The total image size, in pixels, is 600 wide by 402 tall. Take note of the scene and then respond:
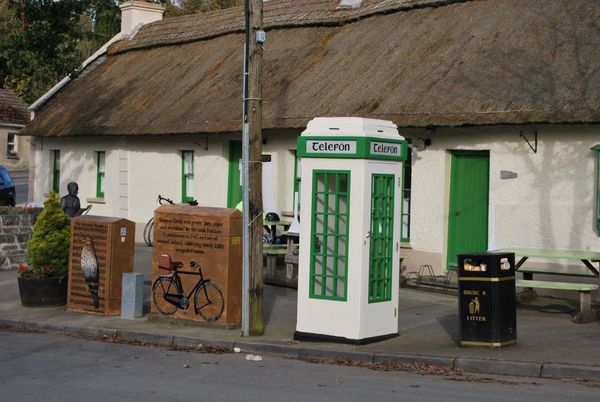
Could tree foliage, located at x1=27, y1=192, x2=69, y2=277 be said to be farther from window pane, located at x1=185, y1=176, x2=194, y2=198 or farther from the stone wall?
window pane, located at x1=185, y1=176, x2=194, y2=198

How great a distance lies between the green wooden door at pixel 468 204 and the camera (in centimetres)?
1797

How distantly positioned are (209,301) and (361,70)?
27.0 ft

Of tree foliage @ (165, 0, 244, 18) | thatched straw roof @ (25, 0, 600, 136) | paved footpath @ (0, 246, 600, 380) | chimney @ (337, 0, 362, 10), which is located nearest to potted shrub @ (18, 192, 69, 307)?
paved footpath @ (0, 246, 600, 380)

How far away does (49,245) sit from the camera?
16.2 metres

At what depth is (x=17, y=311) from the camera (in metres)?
16.1

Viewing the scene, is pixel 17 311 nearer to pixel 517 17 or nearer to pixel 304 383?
pixel 304 383

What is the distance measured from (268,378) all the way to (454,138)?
848 centimetres

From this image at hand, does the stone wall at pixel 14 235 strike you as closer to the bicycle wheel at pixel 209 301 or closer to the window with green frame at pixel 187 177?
the window with green frame at pixel 187 177

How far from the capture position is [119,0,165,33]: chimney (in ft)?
106

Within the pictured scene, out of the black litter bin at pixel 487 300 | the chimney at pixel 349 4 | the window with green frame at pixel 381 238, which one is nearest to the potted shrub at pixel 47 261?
the window with green frame at pixel 381 238

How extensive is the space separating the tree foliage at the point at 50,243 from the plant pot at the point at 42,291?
0.16m

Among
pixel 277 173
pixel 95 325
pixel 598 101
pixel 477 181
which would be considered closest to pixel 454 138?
pixel 477 181

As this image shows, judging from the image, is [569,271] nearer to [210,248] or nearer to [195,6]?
[210,248]

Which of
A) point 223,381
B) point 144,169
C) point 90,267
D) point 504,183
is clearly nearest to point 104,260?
point 90,267
